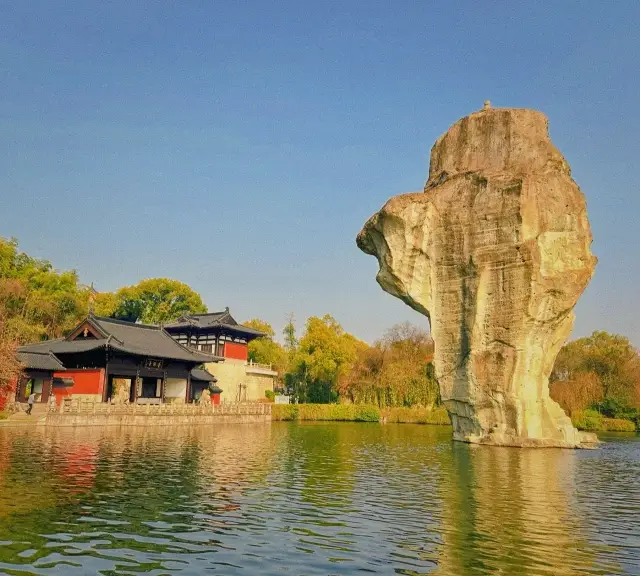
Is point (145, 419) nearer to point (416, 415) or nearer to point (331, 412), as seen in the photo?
point (331, 412)

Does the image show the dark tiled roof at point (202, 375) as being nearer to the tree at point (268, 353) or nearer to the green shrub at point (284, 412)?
the green shrub at point (284, 412)

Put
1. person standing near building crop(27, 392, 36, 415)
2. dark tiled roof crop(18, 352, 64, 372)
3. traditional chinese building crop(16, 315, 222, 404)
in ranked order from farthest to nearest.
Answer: traditional chinese building crop(16, 315, 222, 404), dark tiled roof crop(18, 352, 64, 372), person standing near building crop(27, 392, 36, 415)

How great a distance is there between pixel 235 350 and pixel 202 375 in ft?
25.7

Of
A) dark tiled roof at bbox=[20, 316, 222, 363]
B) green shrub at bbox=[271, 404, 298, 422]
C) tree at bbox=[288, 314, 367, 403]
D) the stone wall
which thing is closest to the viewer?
the stone wall

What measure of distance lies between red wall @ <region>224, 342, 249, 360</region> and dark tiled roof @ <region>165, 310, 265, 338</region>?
1.49 meters

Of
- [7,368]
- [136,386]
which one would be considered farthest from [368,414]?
[7,368]

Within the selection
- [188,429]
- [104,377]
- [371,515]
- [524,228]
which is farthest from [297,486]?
[104,377]

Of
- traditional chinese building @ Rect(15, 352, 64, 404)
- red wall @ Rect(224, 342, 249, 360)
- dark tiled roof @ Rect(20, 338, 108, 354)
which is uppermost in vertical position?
red wall @ Rect(224, 342, 249, 360)

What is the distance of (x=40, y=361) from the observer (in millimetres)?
40281

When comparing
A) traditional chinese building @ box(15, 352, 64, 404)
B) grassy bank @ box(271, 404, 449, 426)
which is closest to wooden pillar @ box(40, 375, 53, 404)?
traditional chinese building @ box(15, 352, 64, 404)

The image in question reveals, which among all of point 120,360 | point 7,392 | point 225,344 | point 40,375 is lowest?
point 7,392

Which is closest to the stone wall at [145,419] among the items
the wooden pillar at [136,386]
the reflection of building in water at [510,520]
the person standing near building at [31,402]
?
the person standing near building at [31,402]

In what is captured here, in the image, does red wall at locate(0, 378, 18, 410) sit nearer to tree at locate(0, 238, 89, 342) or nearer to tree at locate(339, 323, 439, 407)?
tree at locate(0, 238, 89, 342)

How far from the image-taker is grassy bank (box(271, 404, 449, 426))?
180ft
